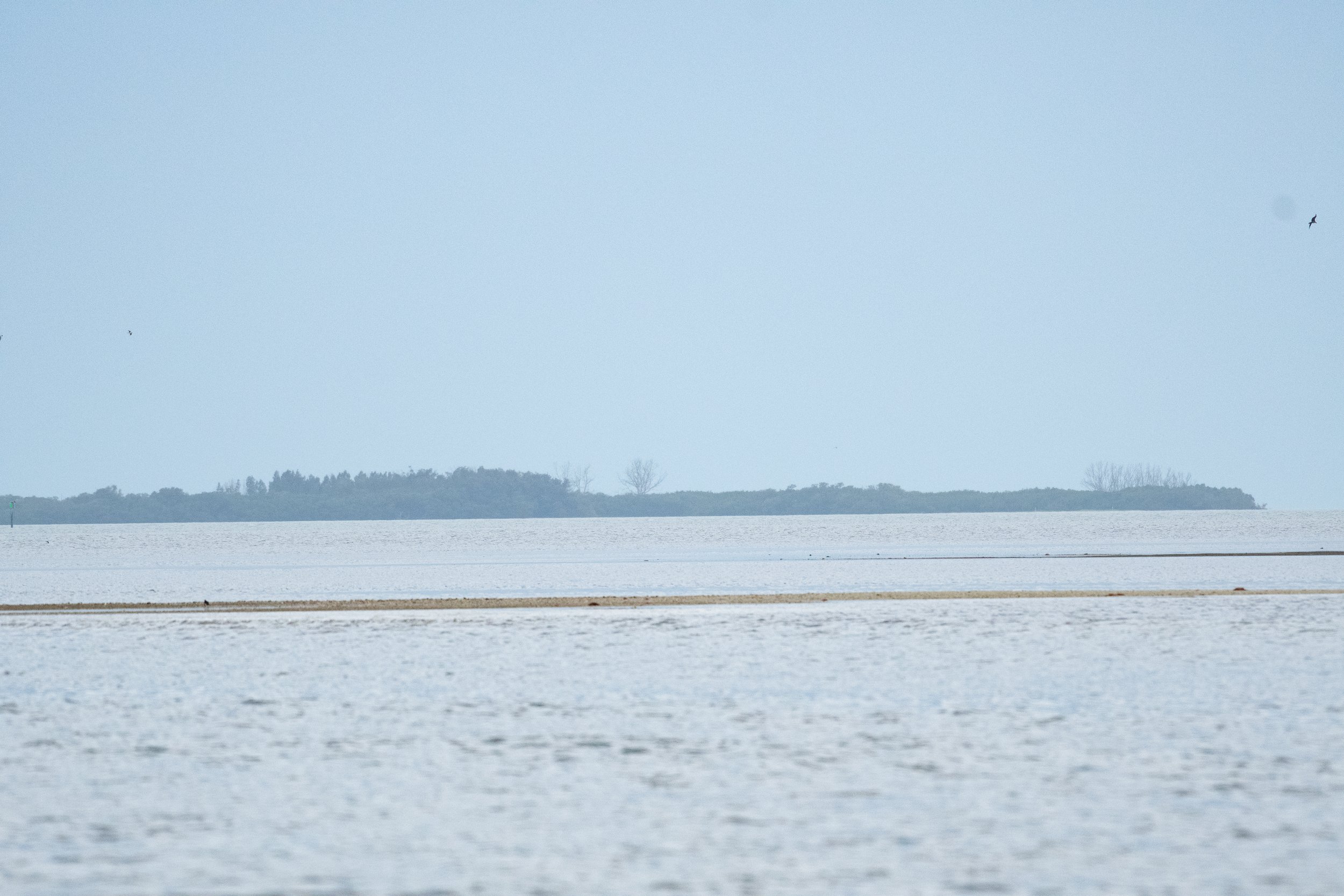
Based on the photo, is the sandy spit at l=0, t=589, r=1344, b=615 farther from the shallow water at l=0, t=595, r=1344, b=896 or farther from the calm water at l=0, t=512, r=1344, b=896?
the shallow water at l=0, t=595, r=1344, b=896

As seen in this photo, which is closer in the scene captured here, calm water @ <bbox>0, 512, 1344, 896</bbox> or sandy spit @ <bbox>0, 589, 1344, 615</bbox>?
calm water @ <bbox>0, 512, 1344, 896</bbox>

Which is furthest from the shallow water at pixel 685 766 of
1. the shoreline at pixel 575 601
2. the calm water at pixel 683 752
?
the shoreline at pixel 575 601

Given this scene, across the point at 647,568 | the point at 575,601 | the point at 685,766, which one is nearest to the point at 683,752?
the point at 685,766

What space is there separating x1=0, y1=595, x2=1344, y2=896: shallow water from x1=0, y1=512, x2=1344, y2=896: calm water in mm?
41

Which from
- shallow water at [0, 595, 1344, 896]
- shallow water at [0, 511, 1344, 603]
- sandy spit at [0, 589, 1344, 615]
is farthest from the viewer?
shallow water at [0, 511, 1344, 603]

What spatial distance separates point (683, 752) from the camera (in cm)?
1275

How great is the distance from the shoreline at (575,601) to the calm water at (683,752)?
2.21 m

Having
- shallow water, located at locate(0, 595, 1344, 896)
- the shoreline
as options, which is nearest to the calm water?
shallow water, located at locate(0, 595, 1344, 896)

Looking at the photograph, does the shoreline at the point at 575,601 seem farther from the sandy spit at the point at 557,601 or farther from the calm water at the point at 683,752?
the calm water at the point at 683,752

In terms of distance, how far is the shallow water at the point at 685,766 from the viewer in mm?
8570

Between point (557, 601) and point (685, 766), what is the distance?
20713mm

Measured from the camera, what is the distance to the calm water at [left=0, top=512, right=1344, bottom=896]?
8.62m

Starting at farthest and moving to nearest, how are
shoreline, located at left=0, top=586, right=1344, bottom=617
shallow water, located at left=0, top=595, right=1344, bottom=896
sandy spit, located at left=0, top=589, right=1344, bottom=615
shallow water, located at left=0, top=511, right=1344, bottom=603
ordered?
shallow water, located at left=0, top=511, right=1344, bottom=603 → sandy spit, located at left=0, top=589, right=1344, bottom=615 → shoreline, located at left=0, top=586, right=1344, bottom=617 → shallow water, located at left=0, top=595, right=1344, bottom=896

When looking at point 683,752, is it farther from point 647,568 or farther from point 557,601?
point 647,568
